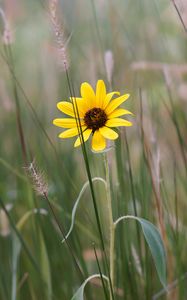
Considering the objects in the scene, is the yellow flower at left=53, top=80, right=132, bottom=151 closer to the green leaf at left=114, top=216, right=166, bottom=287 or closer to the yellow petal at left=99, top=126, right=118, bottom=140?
the yellow petal at left=99, top=126, right=118, bottom=140

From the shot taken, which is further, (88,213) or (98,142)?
(88,213)

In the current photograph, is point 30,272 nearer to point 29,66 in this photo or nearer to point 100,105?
point 100,105

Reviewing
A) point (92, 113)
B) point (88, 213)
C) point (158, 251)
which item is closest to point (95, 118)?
point (92, 113)

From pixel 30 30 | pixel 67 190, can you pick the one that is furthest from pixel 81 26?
pixel 67 190

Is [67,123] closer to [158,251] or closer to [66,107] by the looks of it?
[66,107]

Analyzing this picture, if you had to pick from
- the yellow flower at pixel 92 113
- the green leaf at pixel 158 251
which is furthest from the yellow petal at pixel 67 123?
the green leaf at pixel 158 251

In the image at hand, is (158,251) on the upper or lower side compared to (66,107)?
lower
